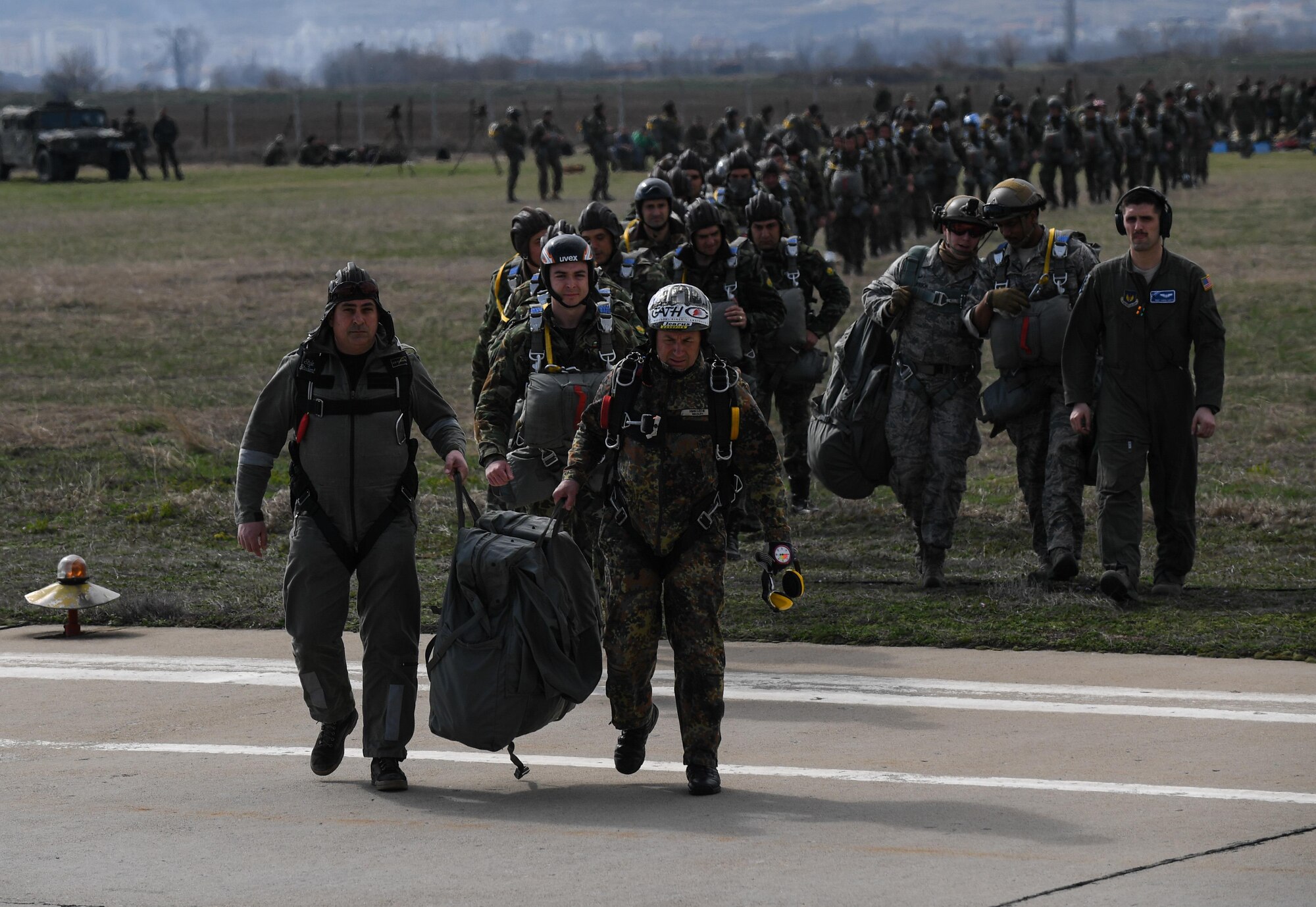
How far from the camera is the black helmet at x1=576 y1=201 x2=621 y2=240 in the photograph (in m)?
8.49

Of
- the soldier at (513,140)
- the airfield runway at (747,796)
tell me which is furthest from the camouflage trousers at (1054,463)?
the soldier at (513,140)

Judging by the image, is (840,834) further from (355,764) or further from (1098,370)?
(1098,370)

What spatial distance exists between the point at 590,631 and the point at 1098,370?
12.1 ft

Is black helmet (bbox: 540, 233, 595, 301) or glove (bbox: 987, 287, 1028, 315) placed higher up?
black helmet (bbox: 540, 233, 595, 301)

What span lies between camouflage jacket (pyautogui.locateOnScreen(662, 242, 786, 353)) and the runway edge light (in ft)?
11.2

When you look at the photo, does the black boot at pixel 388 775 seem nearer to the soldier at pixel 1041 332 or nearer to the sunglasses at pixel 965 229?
the soldier at pixel 1041 332

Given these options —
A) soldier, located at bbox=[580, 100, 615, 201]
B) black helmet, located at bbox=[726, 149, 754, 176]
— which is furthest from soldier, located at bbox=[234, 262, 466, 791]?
soldier, located at bbox=[580, 100, 615, 201]

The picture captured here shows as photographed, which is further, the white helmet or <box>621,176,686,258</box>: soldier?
<box>621,176,686,258</box>: soldier

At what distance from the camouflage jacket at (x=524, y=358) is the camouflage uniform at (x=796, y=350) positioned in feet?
10.0

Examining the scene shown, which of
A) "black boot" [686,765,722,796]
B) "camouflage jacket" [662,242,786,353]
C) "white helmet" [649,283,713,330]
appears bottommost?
"black boot" [686,765,722,796]

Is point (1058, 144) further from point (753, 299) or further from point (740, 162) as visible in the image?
point (753, 299)

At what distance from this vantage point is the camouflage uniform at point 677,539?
6.17 m

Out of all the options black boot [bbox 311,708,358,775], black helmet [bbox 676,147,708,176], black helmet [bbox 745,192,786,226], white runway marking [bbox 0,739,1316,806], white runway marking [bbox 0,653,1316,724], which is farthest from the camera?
black helmet [bbox 676,147,708,176]

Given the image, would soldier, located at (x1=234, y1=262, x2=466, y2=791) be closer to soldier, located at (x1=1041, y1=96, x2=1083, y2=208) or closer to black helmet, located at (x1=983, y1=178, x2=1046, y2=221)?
black helmet, located at (x1=983, y1=178, x2=1046, y2=221)
